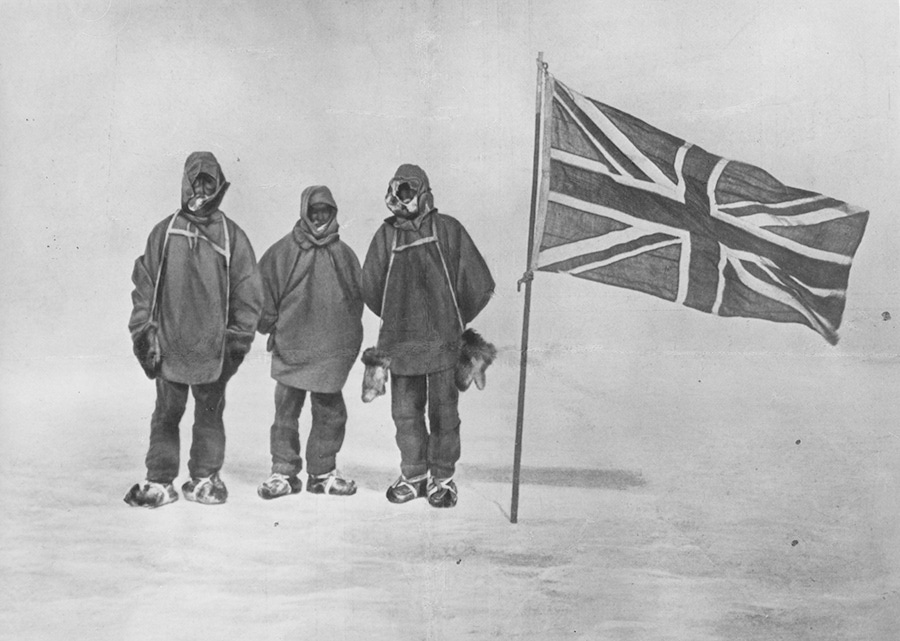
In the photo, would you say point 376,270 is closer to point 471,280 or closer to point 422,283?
point 422,283

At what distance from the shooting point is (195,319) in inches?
185

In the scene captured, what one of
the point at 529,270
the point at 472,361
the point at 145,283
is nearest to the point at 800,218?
the point at 529,270

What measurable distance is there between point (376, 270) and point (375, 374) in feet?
1.60

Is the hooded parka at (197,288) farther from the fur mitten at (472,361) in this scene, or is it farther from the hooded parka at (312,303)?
the fur mitten at (472,361)

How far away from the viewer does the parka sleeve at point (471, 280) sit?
4.73m

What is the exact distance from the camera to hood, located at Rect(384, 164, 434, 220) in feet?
15.5

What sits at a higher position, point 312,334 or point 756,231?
point 756,231

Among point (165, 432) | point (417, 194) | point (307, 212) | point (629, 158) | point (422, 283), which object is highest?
point (629, 158)

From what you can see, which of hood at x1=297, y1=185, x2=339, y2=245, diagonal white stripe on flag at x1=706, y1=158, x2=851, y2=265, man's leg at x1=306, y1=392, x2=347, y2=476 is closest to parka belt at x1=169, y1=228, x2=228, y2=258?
hood at x1=297, y1=185, x2=339, y2=245

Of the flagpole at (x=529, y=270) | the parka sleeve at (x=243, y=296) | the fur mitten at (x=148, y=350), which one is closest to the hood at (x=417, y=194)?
the flagpole at (x=529, y=270)

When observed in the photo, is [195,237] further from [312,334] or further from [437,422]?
[437,422]

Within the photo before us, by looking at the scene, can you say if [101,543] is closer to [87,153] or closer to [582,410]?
[87,153]

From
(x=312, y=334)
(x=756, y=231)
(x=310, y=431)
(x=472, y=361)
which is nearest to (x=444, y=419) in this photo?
(x=472, y=361)

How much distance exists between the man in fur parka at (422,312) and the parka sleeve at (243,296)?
0.52 m
